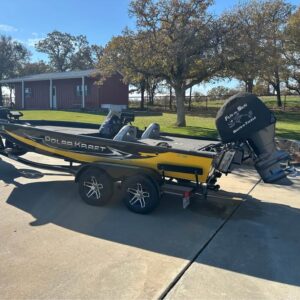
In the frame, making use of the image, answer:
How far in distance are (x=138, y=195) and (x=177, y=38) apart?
1155cm

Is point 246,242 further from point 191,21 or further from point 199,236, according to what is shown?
point 191,21

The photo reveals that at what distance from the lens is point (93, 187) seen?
6.24 m

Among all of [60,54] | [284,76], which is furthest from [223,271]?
[60,54]

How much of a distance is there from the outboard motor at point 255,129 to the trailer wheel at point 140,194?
4.28ft

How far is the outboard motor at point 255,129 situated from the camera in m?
5.71

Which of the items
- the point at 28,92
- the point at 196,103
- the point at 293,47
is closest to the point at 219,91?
the point at 196,103

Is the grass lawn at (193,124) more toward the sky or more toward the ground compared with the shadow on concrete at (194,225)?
more toward the sky

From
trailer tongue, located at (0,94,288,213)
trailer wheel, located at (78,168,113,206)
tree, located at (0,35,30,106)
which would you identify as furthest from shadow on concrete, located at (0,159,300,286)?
→ tree, located at (0,35,30,106)

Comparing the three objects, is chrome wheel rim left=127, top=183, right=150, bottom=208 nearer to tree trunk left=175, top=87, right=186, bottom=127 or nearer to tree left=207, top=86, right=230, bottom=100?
tree trunk left=175, top=87, right=186, bottom=127

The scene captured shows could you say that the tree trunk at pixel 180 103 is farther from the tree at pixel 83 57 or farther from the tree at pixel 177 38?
the tree at pixel 83 57

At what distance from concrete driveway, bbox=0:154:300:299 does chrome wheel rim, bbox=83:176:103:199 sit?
9.0 inches

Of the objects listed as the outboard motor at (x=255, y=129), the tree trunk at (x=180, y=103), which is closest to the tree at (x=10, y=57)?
the tree trunk at (x=180, y=103)

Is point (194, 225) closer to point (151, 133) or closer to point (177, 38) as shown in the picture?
point (151, 133)

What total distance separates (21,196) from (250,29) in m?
13.0
